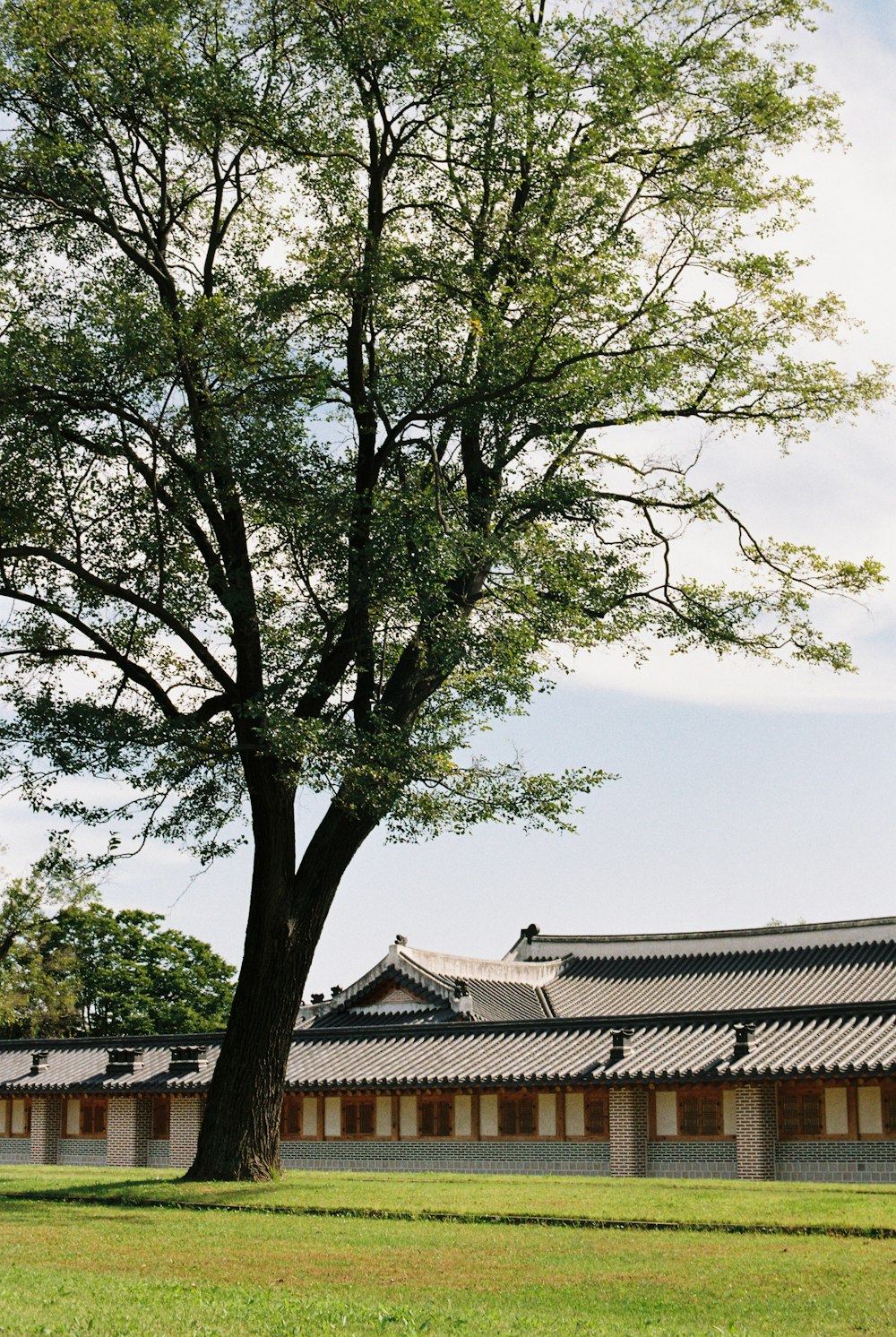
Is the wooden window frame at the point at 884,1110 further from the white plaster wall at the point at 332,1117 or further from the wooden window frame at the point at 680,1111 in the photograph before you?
the white plaster wall at the point at 332,1117

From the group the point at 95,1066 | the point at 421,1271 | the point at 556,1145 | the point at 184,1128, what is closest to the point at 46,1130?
the point at 95,1066

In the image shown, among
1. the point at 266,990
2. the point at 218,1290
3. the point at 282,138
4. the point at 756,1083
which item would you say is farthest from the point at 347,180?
the point at 756,1083

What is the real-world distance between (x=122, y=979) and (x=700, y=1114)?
39.1 metres

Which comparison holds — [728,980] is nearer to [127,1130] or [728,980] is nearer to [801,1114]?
[801,1114]

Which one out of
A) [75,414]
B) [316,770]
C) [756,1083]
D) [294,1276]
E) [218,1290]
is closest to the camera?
[218,1290]

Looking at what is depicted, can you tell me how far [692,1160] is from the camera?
27.7m

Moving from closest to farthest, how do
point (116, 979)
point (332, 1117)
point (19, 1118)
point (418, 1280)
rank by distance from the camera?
point (418, 1280)
point (332, 1117)
point (19, 1118)
point (116, 979)

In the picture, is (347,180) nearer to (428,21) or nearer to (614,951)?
(428,21)

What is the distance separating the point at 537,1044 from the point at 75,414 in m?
17.7

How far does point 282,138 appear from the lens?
19953 mm

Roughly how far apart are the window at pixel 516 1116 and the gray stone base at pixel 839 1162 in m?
5.30

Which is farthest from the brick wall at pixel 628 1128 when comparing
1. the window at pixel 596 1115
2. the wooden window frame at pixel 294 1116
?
the wooden window frame at pixel 294 1116

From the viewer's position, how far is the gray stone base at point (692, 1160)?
2727 centimetres

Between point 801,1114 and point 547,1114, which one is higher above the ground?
point 801,1114
